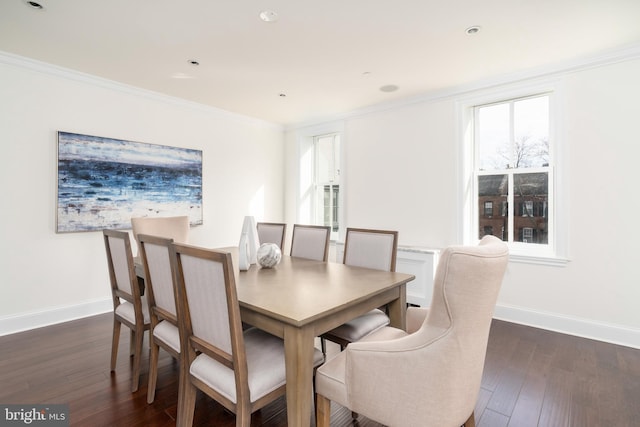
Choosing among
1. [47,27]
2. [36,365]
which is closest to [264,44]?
[47,27]

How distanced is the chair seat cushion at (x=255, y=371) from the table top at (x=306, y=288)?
25 centimetres

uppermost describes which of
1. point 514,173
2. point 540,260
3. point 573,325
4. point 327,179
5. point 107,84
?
point 107,84

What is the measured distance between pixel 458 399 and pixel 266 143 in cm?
469

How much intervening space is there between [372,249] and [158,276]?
4.92 feet

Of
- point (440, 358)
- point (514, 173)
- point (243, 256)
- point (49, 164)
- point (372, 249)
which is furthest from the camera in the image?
point (514, 173)

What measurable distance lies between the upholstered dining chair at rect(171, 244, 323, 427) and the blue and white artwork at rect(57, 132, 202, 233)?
2560mm

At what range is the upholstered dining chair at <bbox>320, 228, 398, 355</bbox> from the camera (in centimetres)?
191

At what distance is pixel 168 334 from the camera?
1.83 metres

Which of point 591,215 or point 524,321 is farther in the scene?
point 524,321

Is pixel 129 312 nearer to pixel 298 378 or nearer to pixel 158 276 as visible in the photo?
pixel 158 276

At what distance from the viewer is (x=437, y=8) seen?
219 cm

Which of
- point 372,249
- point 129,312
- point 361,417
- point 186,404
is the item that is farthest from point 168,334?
point 372,249

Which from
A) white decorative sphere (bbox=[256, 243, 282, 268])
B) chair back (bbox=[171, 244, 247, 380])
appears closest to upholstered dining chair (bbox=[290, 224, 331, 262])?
white decorative sphere (bbox=[256, 243, 282, 268])

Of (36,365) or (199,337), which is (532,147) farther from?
(36,365)
